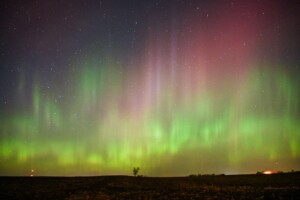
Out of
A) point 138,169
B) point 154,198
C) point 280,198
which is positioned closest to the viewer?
point 280,198

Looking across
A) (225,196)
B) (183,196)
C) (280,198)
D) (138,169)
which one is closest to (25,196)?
(183,196)

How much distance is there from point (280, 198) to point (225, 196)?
5.71 metres

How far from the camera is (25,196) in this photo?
1476 inches

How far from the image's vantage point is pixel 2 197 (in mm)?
36250

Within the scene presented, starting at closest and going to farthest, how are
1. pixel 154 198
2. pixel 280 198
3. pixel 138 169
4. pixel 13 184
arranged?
pixel 280 198 → pixel 154 198 → pixel 13 184 → pixel 138 169

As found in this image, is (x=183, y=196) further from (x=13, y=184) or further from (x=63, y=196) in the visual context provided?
(x=13, y=184)

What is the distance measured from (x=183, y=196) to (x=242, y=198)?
627cm

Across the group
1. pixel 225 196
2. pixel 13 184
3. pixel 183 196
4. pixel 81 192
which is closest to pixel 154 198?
pixel 183 196

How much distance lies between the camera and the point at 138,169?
356ft

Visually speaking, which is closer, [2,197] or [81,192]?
[2,197]

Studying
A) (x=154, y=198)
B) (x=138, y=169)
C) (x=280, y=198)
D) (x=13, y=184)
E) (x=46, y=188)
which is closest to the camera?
(x=280, y=198)

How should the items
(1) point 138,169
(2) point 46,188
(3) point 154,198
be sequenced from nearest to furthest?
(3) point 154,198 → (2) point 46,188 → (1) point 138,169

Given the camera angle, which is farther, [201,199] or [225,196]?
[225,196]

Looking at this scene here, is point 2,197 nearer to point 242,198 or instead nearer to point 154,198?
point 154,198
